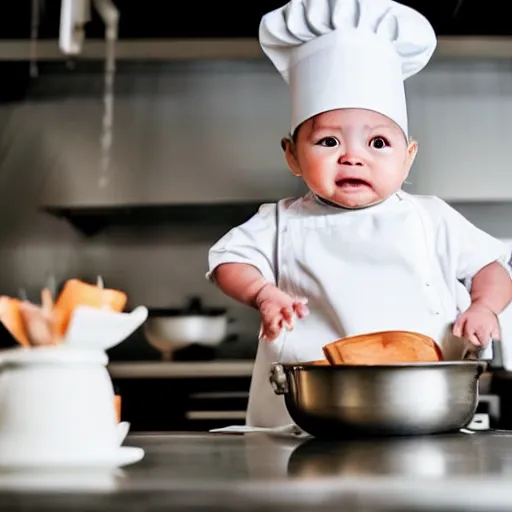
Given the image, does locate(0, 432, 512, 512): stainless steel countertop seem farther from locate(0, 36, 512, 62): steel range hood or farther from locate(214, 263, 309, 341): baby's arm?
locate(0, 36, 512, 62): steel range hood

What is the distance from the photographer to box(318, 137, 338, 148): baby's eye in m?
0.85

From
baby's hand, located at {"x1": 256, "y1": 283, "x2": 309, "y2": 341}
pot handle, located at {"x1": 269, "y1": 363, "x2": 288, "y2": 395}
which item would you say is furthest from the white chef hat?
pot handle, located at {"x1": 269, "y1": 363, "x2": 288, "y2": 395}

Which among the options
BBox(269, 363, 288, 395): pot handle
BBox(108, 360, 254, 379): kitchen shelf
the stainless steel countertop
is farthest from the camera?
BBox(108, 360, 254, 379): kitchen shelf

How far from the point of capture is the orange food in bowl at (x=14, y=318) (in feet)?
1.57

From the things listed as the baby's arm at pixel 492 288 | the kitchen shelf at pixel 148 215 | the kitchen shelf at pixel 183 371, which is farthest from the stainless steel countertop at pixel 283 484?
the kitchen shelf at pixel 148 215

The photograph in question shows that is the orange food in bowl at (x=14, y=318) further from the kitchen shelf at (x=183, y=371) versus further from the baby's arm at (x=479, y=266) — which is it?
the kitchen shelf at (x=183, y=371)

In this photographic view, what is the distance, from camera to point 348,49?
2.90 ft

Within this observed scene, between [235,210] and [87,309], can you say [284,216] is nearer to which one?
[87,309]

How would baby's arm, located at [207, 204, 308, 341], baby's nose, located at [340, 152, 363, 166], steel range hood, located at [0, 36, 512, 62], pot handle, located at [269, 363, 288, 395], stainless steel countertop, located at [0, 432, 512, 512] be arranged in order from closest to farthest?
stainless steel countertop, located at [0, 432, 512, 512], pot handle, located at [269, 363, 288, 395], baby's arm, located at [207, 204, 308, 341], baby's nose, located at [340, 152, 363, 166], steel range hood, located at [0, 36, 512, 62]

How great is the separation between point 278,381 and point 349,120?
0.32m

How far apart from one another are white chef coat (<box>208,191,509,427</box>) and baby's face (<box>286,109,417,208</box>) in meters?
0.05

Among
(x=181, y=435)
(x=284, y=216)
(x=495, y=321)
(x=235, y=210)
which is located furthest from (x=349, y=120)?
(x=235, y=210)

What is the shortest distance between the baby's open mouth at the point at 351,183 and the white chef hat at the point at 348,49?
0.07 m

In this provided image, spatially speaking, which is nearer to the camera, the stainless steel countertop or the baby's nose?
the stainless steel countertop
